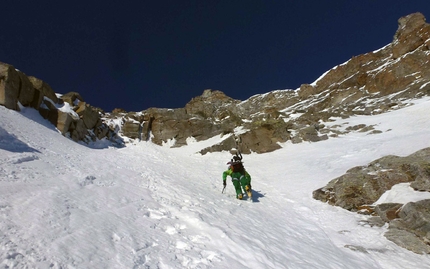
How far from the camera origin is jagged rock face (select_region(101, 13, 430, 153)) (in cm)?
3219

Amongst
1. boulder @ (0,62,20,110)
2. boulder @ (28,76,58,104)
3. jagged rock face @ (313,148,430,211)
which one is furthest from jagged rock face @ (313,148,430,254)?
boulder @ (28,76,58,104)

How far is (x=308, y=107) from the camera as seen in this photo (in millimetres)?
70125

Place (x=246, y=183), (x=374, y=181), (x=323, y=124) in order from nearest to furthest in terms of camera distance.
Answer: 1. (x=374, y=181)
2. (x=246, y=183)
3. (x=323, y=124)

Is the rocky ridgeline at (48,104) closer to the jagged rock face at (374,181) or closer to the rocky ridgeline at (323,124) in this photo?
the rocky ridgeline at (323,124)

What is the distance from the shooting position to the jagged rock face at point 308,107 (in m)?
32.2

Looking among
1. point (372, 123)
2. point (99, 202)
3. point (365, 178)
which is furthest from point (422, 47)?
point (99, 202)

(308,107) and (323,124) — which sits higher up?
(308,107)

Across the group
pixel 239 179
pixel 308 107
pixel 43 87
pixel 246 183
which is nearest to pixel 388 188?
pixel 246 183

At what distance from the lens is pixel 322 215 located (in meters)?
10.8

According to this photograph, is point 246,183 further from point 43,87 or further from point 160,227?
point 43,87

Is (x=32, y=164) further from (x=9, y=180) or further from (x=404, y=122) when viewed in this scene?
(x=404, y=122)

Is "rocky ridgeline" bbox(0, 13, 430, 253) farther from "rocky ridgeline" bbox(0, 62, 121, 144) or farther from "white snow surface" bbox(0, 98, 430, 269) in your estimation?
"white snow surface" bbox(0, 98, 430, 269)

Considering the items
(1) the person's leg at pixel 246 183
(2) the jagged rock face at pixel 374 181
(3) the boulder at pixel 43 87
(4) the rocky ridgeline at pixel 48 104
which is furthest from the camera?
(3) the boulder at pixel 43 87

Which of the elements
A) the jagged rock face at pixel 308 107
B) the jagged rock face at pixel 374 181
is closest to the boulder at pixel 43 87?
the jagged rock face at pixel 308 107
